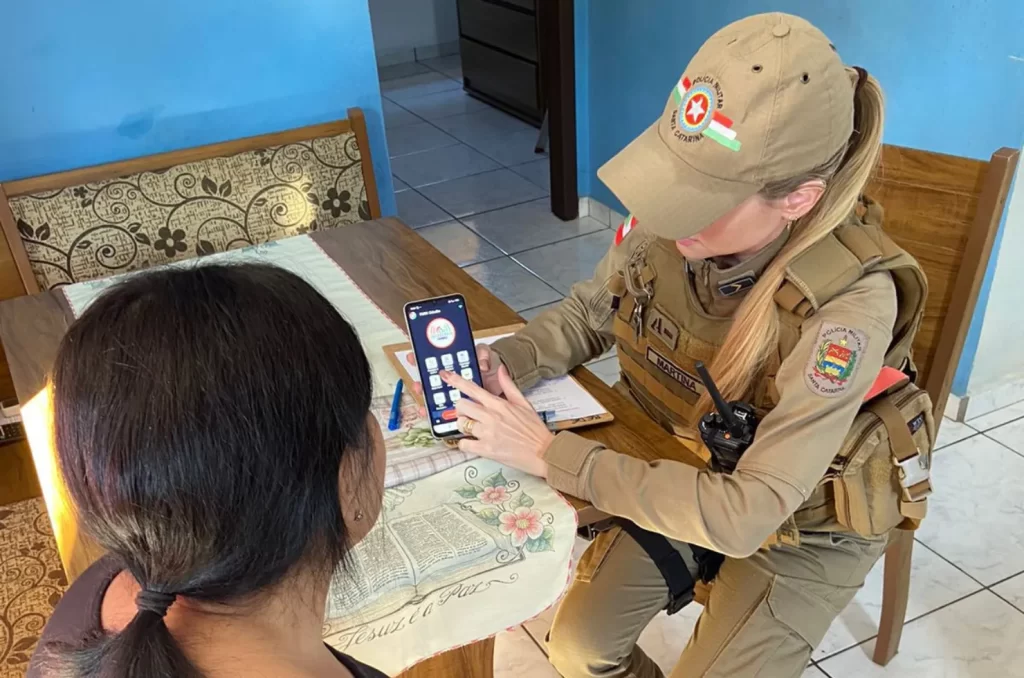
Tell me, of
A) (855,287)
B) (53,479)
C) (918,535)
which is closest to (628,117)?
(918,535)

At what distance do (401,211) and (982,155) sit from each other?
2193 millimetres

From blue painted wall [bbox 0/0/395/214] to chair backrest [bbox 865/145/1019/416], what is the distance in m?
1.35

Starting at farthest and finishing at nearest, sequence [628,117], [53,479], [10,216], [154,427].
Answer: [628,117] → [10,216] → [53,479] → [154,427]

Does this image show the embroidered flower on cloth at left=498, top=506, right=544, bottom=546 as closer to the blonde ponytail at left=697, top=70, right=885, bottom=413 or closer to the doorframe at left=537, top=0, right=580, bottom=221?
the blonde ponytail at left=697, top=70, right=885, bottom=413

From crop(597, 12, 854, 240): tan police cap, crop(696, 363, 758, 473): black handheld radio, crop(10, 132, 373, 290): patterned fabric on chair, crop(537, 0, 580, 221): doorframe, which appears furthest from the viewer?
crop(537, 0, 580, 221): doorframe

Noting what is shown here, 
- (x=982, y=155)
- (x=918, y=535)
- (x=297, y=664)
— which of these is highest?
(x=297, y=664)

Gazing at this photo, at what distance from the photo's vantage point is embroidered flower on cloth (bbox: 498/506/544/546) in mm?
979

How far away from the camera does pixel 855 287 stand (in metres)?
1.02

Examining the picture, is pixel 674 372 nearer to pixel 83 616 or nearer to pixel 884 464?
pixel 884 464

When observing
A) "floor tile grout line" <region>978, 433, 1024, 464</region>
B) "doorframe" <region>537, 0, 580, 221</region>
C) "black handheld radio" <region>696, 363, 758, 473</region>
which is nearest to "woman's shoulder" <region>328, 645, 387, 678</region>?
"black handheld radio" <region>696, 363, 758, 473</region>

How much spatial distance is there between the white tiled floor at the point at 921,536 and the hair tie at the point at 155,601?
112cm

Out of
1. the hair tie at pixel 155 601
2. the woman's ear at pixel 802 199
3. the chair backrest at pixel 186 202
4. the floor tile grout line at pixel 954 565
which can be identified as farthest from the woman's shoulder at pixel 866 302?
the chair backrest at pixel 186 202

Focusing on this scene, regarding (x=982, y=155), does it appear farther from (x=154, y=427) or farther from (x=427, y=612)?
(x=154, y=427)

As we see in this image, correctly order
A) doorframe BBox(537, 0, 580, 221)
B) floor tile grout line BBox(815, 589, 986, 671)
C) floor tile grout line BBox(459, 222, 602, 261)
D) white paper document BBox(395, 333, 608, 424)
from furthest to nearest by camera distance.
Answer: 1. floor tile grout line BBox(459, 222, 602, 261)
2. doorframe BBox(537, 0, 580, 221)
3. floor tile grout line BBox(815, 589, 986, 671)
4. white paper document BBox(395, 333, 608, 424)
